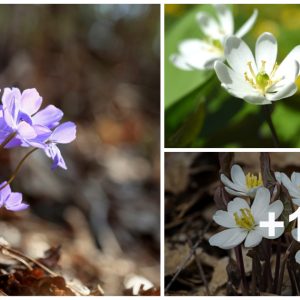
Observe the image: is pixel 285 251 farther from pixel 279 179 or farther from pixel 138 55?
pixel 138 55

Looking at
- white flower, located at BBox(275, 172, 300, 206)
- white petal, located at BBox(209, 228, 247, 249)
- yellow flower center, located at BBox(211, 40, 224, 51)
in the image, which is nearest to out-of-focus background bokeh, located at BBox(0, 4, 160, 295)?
white petal, located at BBox(209, 228, 247, 249)

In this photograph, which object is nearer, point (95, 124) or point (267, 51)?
point (267, 51)

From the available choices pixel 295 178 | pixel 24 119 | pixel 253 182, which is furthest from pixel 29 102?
pixel 295 178

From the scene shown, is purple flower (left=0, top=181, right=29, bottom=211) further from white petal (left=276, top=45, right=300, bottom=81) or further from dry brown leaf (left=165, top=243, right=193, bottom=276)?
white petal (left=276, top=45, right=300, bottom=81)

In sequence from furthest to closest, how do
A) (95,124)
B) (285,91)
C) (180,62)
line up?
(95,124)
(180,62)
(285,91)

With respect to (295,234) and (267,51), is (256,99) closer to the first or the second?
(267,51)

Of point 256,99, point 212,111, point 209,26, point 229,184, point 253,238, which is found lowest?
point 253,238

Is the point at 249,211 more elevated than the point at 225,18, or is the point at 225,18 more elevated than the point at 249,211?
the point at 225,18

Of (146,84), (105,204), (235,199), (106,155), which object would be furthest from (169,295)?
(146,84)
